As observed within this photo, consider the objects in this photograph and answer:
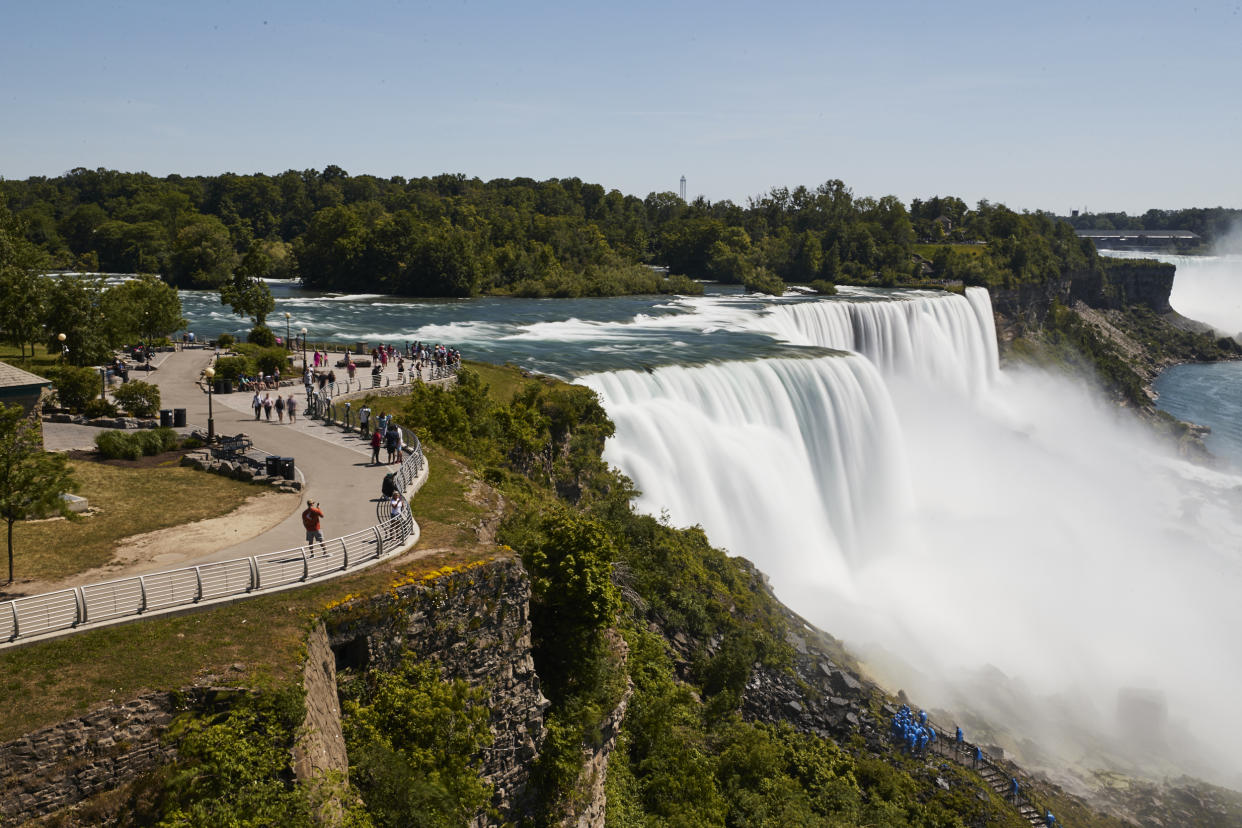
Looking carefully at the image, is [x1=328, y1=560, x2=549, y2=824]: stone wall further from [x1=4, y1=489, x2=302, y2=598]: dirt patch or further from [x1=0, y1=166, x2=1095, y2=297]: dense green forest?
[x1=0, y1=166, x2=1095, y2=297]: dense green forest

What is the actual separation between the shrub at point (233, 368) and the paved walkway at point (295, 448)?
36.0 inches

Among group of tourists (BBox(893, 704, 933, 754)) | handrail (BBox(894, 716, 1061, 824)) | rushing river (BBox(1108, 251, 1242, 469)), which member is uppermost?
rushing river (BBox(1108, 251, 1242, 469))

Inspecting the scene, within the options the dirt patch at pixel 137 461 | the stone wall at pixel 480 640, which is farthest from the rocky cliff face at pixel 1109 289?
the stone wall at pixel 480 640

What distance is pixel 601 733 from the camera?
700 inches

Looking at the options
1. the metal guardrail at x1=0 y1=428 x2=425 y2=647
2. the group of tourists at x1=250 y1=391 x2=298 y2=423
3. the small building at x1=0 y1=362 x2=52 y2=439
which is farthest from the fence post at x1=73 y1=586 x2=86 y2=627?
the group of tourists at x1=250 y1=391 x2=298 y2=423

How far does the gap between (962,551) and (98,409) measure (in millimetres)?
33579

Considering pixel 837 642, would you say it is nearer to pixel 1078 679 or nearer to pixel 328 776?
pixel 1078 679

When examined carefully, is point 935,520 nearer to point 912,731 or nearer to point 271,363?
point 912,731

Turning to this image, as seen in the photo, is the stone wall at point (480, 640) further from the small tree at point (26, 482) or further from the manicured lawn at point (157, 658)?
the small tree at point (26, 482)

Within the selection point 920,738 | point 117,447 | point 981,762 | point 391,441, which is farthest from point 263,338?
point 981,762

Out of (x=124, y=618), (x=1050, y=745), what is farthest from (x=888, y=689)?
(x=124, y=618)

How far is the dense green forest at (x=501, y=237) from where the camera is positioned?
3511 inches

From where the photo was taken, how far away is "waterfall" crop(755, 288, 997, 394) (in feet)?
210

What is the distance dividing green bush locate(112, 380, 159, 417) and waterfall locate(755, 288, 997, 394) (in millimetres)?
37099
